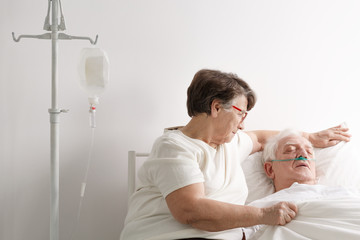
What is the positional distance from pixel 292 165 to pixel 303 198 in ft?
0.92

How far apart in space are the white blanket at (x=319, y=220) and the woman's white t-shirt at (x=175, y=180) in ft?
0.55

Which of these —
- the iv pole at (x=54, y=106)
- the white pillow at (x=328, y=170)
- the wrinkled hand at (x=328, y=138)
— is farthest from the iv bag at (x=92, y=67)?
the wrinkled hand at (x=328, y=138)

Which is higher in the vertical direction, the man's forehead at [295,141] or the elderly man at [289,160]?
the man's forehead at [295,141]

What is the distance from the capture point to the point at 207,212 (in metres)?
1.62

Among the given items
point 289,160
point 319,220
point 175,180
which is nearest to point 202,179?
point 175,180

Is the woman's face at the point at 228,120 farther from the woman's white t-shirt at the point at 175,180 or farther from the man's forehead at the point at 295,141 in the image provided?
the man's forehead at the point at 295,141

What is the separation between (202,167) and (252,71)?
101 centimetres

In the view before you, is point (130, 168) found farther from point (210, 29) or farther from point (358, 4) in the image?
point (358, 4)

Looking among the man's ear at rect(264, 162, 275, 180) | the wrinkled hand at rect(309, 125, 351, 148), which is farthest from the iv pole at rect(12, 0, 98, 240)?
the wrinkled hand at rect(309, 125, 351, 148)

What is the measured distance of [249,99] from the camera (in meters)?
1.98

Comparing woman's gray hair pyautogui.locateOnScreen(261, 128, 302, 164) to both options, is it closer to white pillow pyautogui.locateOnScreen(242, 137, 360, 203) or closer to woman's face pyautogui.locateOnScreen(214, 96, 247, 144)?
white pillow pyautogui.locateOnScreen(242, 137, 360, 203)

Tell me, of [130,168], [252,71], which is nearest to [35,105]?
[130,168]

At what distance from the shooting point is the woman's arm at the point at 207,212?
63.7 inches

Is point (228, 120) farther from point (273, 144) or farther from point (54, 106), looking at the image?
point (54, 106)
